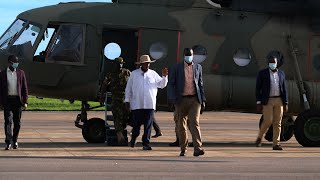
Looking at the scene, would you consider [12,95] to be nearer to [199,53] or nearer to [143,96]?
[143,96]

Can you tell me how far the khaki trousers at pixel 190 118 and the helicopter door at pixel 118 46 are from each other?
3496mm

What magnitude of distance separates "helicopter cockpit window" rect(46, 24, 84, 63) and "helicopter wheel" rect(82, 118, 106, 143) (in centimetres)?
146

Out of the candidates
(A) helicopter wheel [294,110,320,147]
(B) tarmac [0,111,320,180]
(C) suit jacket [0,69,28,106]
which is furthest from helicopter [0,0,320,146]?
(C) suit jacket [0,69,28,106]

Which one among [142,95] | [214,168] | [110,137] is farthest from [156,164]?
→ [110,137]

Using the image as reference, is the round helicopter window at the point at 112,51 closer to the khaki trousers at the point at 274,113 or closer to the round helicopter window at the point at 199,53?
the round helicopter window at the point at 199,53

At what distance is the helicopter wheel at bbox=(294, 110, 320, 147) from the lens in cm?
1480

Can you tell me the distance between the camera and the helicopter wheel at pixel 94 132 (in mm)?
15453

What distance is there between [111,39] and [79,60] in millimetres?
846

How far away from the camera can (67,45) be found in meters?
15.3

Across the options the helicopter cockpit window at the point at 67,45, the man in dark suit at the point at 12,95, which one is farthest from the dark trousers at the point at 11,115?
the helicopter cockpit window at the point at 67,45

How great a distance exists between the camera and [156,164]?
10672 mm

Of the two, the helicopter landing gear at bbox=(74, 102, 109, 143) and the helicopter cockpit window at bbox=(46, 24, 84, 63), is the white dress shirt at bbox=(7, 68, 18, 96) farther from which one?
the helicopter landing gear at bbox=(74, 102, 109, 143)

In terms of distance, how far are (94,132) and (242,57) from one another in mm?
3686

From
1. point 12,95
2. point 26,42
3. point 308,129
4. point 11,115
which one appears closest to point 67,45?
point 26,42
